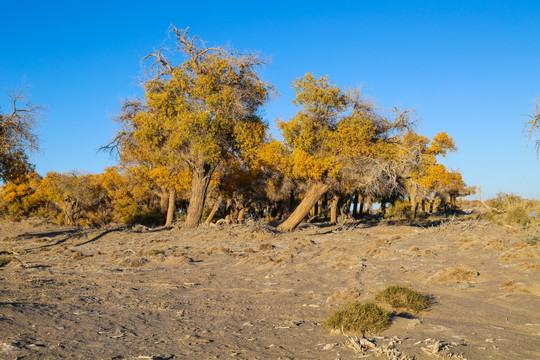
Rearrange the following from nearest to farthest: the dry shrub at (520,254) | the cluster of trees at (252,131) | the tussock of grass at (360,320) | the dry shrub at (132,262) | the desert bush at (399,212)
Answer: the tussock of grass at (360,320)
the dry shrub at (520,254)
the dry shrub at (132,262)
the cluster of trees at (252,131)
the desert bush at (399,212)

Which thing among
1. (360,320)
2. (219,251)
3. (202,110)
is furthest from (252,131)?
(360,320)

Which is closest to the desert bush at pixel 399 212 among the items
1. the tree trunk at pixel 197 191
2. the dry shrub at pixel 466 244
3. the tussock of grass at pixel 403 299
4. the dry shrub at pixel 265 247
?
the tree trunk at pixel 197 191

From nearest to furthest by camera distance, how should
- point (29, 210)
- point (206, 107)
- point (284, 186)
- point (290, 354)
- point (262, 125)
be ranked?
point (290, 354)
point (206, 107)
point (262, 125)
point (284, 186)
point (29, 210)

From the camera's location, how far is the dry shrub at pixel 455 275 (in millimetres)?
10125

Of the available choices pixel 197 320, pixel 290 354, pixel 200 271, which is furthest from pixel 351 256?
pixel 290 354

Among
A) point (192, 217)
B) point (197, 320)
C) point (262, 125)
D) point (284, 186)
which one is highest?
point (262, 125)

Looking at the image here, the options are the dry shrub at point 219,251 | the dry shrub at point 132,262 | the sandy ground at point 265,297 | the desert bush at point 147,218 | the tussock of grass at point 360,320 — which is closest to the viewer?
the sandy ground at point 265,297

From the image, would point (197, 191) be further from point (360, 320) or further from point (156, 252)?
point (360, 320)

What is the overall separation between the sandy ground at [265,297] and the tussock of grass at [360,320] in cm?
20

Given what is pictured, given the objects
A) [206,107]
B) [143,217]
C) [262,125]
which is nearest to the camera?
[206,107]

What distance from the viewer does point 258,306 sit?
28.8 ft

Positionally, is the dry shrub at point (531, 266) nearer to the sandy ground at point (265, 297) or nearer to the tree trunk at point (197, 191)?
the sandy ground at point (265, 297)

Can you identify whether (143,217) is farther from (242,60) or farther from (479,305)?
(479,305)

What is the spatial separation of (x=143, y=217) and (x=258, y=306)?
96.9ft
